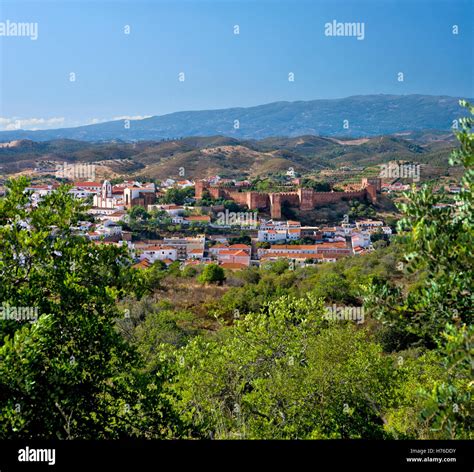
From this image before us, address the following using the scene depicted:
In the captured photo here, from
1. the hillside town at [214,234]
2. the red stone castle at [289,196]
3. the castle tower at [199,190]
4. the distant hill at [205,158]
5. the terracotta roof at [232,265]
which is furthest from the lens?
the distant hill at [205,158]

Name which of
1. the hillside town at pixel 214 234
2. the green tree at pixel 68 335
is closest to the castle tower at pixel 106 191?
the hillside town at pixel 214 234

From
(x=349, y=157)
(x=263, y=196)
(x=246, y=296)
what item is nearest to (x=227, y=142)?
(x=349, y=157)

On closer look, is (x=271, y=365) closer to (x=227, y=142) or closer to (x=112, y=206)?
(x=112, y=206)

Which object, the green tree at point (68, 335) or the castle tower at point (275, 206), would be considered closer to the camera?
the green tree at point (68, 335)

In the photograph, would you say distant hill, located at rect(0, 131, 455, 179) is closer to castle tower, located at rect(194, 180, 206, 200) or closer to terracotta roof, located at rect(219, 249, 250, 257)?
castle tower, located at rect(194, 180, 206, 200)

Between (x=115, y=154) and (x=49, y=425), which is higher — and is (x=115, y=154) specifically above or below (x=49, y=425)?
above

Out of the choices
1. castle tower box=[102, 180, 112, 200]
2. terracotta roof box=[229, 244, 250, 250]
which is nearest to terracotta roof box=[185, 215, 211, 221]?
terracotta roof box=[229, 244, 250, 250]

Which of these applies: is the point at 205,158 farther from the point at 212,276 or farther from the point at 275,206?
the point at 212,276

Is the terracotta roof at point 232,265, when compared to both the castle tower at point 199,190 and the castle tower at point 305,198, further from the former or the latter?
the castle tower at point 199,190
